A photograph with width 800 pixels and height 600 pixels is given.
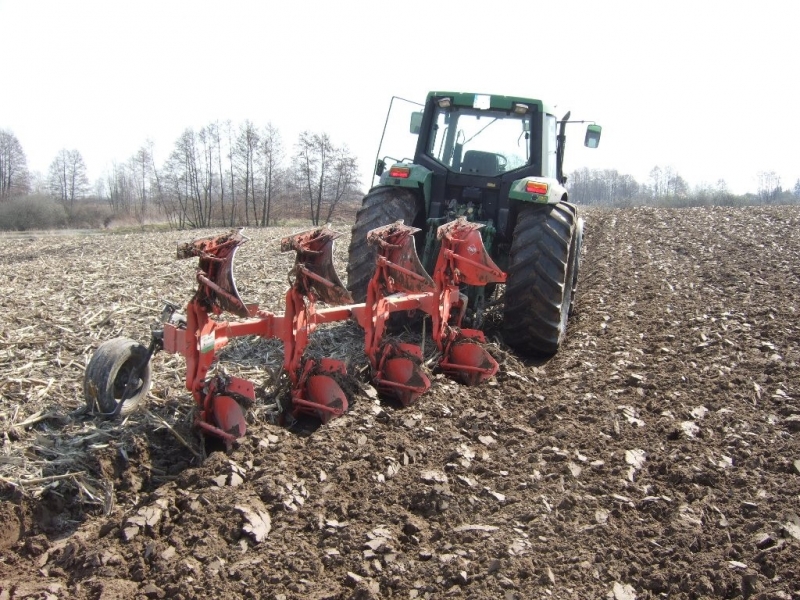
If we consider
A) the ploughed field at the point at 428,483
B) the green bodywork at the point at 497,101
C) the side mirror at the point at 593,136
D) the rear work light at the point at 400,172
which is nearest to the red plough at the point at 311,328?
the ploughed field at the point at 428,483

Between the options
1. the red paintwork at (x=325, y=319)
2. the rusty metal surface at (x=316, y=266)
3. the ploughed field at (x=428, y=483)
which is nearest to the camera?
the ploughed field at (x=428, y=483)

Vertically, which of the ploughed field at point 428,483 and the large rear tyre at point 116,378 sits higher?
the large rear tyre at point 116,378

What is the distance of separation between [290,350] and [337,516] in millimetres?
1291

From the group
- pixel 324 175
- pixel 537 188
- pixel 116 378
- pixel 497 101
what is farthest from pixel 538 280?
pixel 324 175

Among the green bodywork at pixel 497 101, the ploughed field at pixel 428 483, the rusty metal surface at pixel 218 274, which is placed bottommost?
the ploughed field at pixel 428 483

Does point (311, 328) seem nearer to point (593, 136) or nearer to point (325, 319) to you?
point (325, 319)

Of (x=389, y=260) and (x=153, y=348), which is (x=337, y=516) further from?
(x=389, y=260)

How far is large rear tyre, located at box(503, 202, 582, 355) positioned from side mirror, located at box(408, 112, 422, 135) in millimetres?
1652

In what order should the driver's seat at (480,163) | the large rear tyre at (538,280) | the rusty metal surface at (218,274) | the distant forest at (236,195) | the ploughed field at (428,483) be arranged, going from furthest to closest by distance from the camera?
the distant forest at (236,195) < the driver's seat at (480,163) < the large rear tyre at (538,280) < the rusty metal surface at (218,274) < the ploughed field at (428,483)

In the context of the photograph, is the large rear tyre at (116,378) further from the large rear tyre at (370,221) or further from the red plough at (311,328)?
the large rear tyre at (370,221)

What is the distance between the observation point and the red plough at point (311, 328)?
353 centimetres

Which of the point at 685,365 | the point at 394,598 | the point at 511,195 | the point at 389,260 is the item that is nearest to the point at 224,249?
the point at 389,260

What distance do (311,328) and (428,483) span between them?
129 cm

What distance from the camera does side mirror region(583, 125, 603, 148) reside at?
263 inches
